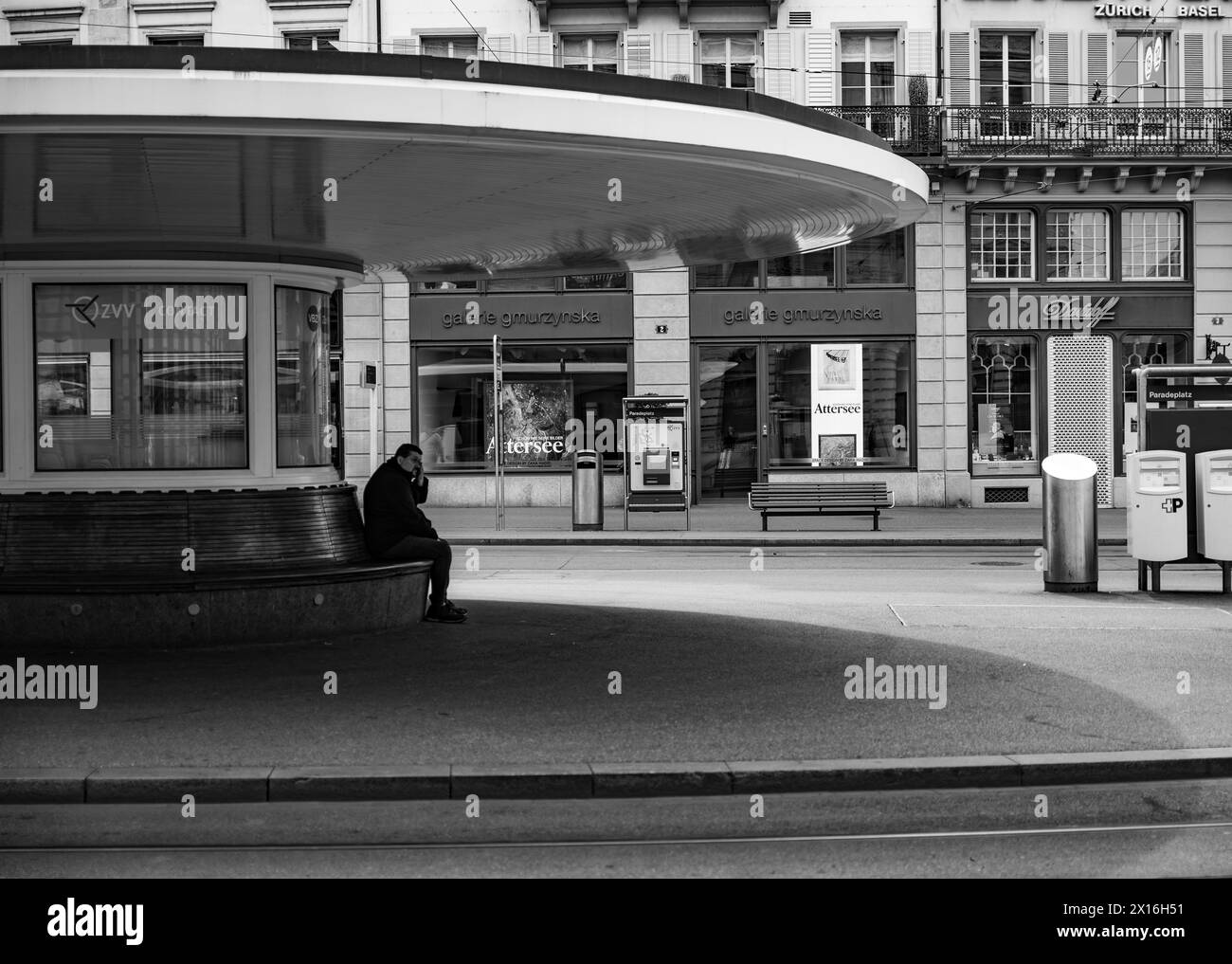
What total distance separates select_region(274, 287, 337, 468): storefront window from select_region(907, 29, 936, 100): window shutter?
21.4 metres

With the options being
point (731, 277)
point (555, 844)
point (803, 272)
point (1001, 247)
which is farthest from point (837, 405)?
point (555, 844)

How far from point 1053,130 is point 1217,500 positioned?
18420mm

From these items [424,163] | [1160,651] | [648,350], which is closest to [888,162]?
[424,163]

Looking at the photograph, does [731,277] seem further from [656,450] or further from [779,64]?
[656,450]

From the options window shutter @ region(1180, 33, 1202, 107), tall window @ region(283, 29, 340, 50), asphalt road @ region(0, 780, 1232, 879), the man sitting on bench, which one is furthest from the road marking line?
window shutter @ region(1180, 33, 1202, 107)

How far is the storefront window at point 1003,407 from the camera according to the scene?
102 ft

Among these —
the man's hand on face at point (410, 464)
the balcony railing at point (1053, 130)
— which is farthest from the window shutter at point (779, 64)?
the man's hand on face at point (410, 464)

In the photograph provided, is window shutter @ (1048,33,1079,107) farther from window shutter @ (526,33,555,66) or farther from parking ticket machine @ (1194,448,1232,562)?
parking ticket machine @ (1194,448,1232,562)

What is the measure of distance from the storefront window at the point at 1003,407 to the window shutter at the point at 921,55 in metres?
5.34

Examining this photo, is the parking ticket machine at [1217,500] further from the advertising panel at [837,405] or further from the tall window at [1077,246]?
the tall window at [1077,246]

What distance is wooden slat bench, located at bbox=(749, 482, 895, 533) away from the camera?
83.7 feet

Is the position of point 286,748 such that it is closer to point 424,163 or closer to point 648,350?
point 424,163

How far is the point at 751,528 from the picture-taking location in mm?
25688

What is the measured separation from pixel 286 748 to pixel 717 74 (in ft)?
84.9
